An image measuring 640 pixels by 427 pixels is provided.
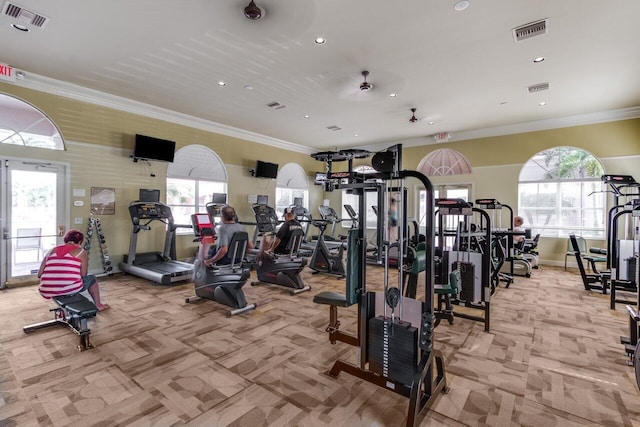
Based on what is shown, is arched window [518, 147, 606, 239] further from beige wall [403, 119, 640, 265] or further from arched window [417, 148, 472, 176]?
arched window [417, 148, 472, 176]

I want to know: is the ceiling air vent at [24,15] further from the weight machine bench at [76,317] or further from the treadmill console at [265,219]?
the treadmill console at [265,219]

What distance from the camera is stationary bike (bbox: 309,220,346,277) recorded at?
629 cm

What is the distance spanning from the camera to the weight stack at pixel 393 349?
2105 millimetres

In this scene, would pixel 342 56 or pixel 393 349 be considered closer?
pixel 393 349

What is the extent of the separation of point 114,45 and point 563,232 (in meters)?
10.3

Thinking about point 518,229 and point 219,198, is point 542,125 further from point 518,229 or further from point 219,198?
point 219,198

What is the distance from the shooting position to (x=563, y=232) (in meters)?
7.95

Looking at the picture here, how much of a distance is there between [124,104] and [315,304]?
588 centimetres

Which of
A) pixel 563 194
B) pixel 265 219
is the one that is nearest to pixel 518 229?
pixel 563 194

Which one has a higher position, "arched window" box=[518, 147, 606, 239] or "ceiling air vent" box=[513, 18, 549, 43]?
"ceiling air vent" box=[513, 18, 549, 43]

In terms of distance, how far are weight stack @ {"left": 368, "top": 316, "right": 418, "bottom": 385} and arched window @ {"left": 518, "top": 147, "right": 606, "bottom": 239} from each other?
7.72 meters

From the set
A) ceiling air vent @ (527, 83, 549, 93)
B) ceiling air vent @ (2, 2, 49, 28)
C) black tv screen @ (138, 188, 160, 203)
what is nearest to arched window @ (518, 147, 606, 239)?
ceiling air vent @ (527, 83, 549, 93)

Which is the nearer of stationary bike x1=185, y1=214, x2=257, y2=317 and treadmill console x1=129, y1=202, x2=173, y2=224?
stationary bike x1=185, y1=214, x2=257, y2=317

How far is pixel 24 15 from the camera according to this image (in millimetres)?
3605
